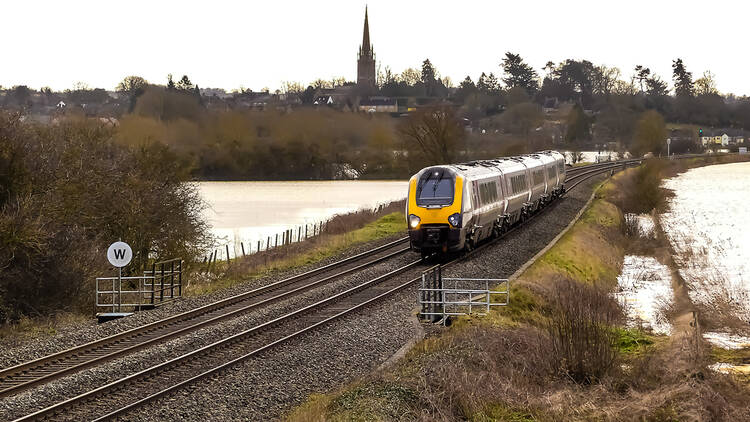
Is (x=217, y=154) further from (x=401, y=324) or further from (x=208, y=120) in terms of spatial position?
(x=401, y=324)

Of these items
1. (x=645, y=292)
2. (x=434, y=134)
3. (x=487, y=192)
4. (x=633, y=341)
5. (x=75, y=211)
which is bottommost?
(x=645, y=292)

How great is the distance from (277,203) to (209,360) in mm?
55265

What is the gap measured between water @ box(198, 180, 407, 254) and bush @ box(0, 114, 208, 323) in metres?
5.89

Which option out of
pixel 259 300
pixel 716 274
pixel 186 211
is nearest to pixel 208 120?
pixel 186 211

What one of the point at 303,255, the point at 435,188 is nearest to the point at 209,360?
the point at 435,188

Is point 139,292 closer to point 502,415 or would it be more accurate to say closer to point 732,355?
point 502,415

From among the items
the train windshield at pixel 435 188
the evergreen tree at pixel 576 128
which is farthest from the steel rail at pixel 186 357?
the evergreen tree at pixel 576 128

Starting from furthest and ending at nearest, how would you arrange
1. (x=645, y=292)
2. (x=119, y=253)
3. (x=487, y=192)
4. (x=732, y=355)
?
(x=645, y=292)
(x=487, y=192)
(x=119, y=253)
(x=732, y=355)

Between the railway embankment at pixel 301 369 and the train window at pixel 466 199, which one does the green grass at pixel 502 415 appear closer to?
the railway embankment at pixel 301 369

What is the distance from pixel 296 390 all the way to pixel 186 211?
2389cm

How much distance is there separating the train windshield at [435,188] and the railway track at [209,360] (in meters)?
3.37

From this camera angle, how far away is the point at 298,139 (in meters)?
98.4

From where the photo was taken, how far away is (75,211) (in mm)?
27984

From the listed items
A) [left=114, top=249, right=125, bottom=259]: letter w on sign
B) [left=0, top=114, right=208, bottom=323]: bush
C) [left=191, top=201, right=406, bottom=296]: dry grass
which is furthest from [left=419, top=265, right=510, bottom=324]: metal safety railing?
[left=0, top=114, right=208, bottom=323]: bush
